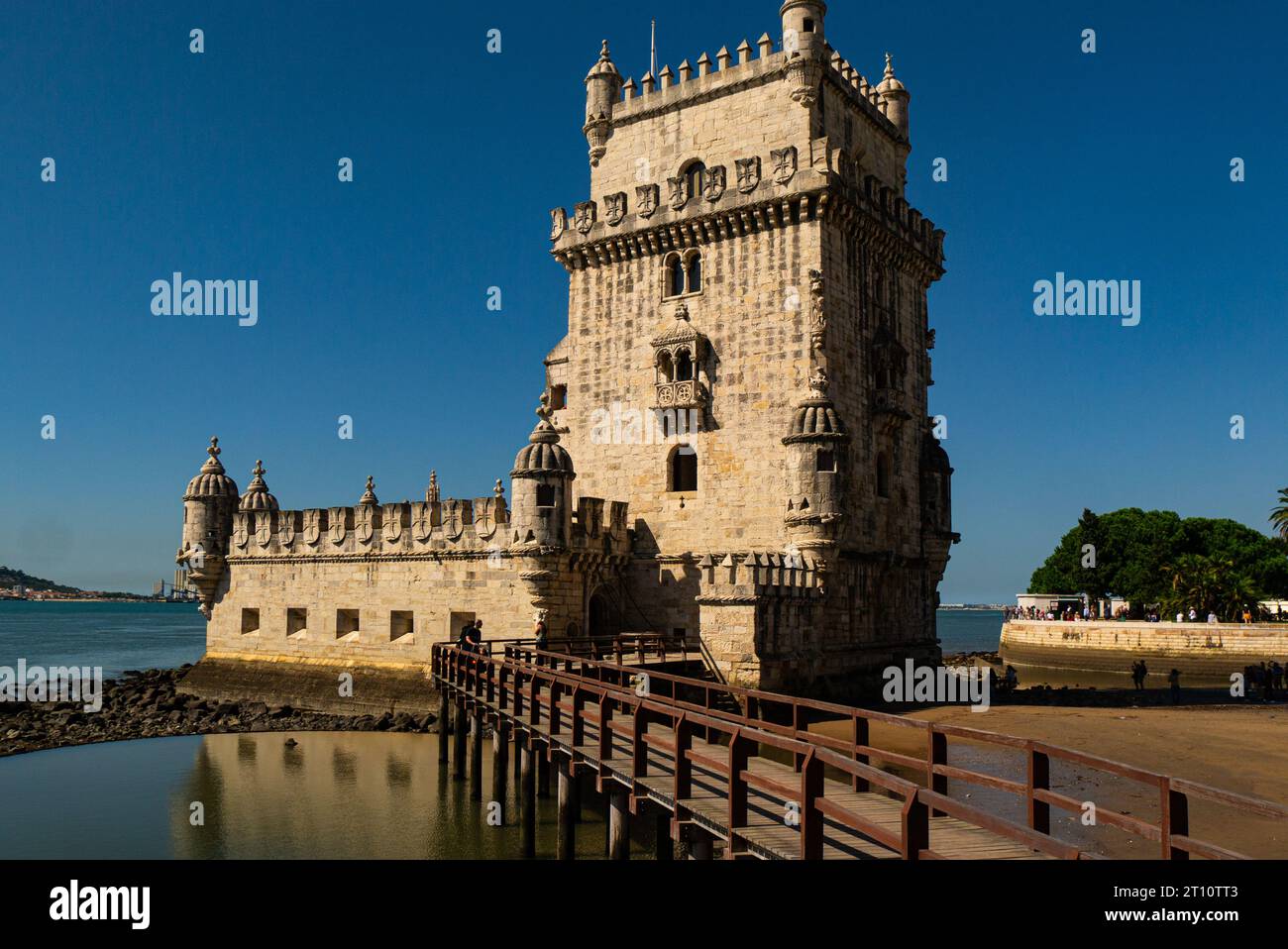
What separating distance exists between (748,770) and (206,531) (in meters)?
33.0

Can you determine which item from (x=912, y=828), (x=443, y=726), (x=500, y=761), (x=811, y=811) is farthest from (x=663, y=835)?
(x=443, y=726)

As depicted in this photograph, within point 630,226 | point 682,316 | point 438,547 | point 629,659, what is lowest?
point 629,659

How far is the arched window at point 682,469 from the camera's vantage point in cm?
3130

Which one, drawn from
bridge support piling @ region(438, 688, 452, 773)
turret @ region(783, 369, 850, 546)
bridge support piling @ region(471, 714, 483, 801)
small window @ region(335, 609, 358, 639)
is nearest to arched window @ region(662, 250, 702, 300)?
turret @ region(783, 369, 850, 546)

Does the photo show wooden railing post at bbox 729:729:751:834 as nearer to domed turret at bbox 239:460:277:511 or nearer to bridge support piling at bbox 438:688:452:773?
bridge support piling at bbox 438:688:452:773

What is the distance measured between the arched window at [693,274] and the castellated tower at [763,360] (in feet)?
0.22

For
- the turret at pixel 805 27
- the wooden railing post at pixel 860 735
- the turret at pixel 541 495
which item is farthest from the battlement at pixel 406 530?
the wooden railing post at pixel 860 735

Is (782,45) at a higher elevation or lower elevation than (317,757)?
higher

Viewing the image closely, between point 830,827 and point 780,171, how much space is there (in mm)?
23262

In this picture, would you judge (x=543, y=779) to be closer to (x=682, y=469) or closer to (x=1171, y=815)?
(x=682, y=469)

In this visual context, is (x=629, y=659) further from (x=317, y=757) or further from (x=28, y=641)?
(x=28, y=641)

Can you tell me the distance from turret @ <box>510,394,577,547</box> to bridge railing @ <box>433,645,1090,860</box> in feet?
26.5

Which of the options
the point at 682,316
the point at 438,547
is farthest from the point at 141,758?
the point at 682,316
